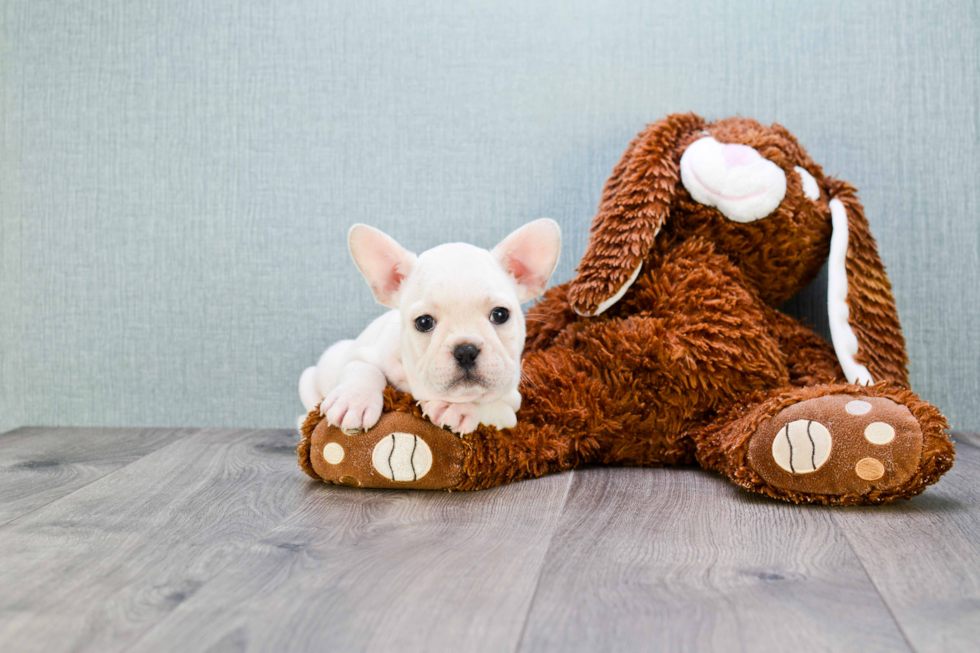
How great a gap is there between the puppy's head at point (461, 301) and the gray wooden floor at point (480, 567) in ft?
0.61

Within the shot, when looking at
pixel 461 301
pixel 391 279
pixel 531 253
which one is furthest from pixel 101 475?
pixel 531 253

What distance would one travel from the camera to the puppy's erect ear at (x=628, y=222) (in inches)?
53.3

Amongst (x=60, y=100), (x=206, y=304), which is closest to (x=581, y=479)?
(x=206, y=304)

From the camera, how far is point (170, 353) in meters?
1.77

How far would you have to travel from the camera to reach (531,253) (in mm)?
1206

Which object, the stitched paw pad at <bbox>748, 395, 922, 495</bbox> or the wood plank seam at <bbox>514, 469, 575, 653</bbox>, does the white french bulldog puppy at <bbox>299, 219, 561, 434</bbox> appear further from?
the stitched paw pad at <bbox>748, 395, 922, 495</bbox>

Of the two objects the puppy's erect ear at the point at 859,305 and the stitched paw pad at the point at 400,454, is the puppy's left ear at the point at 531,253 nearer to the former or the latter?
the stitched paw pad at the point at 400,454

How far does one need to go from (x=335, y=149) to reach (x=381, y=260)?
638 mm

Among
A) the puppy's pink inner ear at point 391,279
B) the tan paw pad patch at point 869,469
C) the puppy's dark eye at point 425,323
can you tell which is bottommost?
the tan paw pad patch at point 869,469

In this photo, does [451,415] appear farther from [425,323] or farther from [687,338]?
[687,338]

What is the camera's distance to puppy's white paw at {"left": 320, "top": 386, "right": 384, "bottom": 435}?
1155 mm

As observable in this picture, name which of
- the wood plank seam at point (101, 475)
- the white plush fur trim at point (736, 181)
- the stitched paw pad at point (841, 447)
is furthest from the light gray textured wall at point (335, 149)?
the stitched paw pad at point (841, 447)

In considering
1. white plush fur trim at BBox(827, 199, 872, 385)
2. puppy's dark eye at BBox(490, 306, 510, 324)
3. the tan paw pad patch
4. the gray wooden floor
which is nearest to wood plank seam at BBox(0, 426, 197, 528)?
the gray wooden floor

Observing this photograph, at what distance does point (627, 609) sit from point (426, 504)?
435 mm
